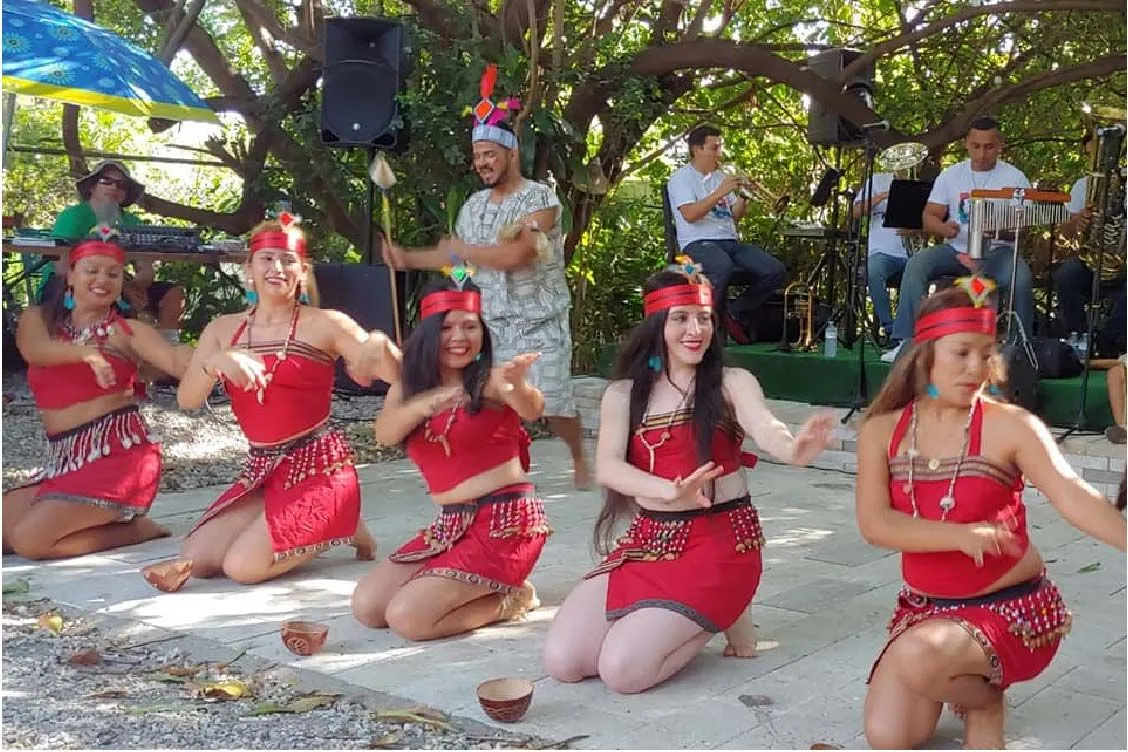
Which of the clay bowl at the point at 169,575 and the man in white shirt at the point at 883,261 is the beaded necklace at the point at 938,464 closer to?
the clay bowl at the point at 169,575

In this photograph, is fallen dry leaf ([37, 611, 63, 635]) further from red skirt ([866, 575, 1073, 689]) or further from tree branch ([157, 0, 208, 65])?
tree branch ([157, 0, 208, 65])

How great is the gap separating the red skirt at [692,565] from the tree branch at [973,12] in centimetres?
540

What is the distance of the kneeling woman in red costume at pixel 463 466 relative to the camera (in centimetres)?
350

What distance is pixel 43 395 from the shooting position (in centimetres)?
445

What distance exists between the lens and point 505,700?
9.04 feet

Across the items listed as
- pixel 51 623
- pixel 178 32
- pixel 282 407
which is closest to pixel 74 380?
pixel 282 407

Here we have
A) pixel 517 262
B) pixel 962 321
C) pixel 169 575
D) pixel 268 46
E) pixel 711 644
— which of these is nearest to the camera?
pixel 962 321

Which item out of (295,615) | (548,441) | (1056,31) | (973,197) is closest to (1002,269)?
(973,197)

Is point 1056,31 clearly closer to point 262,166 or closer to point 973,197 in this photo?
point 973,197

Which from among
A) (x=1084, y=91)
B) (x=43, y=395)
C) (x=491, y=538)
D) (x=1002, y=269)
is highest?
(x=1084, y=91)

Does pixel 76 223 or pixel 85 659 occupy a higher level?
pixel 76 223

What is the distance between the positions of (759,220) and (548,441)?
3.57 m

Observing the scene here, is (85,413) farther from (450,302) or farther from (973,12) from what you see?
(973,12)

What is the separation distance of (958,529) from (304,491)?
2.29 meters
